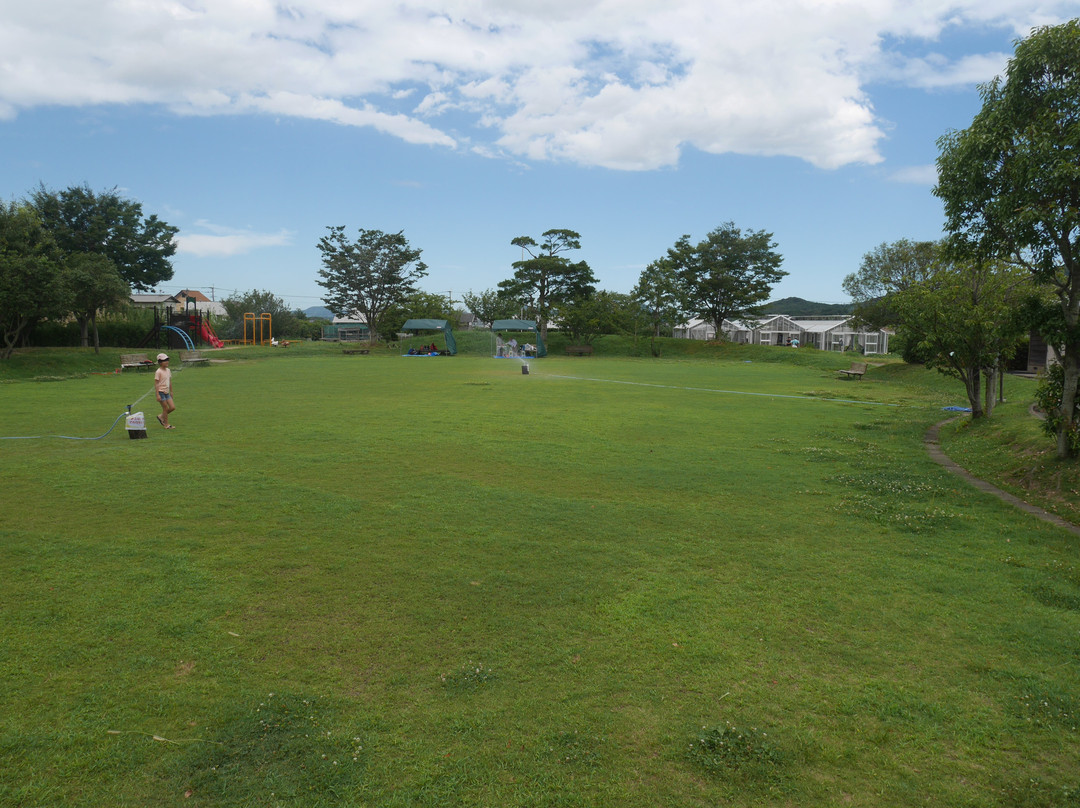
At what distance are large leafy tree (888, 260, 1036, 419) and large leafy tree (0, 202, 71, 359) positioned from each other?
114 feet

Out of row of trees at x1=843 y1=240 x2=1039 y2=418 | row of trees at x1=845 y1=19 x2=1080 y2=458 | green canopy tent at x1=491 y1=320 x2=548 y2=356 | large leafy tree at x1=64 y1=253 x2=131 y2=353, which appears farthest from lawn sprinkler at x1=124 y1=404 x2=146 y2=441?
green canopy tent at x1=491 y1=320 x2=548 y2=356

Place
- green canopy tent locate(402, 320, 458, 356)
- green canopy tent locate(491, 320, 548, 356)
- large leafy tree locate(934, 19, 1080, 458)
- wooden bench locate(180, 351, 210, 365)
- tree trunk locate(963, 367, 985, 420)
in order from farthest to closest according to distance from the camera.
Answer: green canopy tent locate(491, 320, 548, 356)
green canopy tent locate(402, 320, 458, 356)
wooden bench locate(180, 351, 210, 365)
tree trunk locate(963, 367, 985, 420)
large leafy tree locate(934, 19, 1080, 458)

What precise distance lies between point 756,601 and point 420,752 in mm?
3253

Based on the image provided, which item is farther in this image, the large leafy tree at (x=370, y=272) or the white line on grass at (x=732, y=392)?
the large leafy tree at (x=370, y=272)

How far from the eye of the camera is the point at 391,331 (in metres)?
64.1

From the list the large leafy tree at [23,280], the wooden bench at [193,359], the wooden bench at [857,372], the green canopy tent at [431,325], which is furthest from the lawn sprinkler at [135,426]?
the green canopy tent at [431,325]

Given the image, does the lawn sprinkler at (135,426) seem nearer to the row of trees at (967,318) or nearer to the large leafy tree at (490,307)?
the row of trees at (967,318)

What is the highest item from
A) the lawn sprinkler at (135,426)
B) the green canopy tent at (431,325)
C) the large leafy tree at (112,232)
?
the large leafy tree at (112,232)

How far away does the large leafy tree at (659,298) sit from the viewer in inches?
2317

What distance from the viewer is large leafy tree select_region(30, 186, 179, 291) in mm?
45969

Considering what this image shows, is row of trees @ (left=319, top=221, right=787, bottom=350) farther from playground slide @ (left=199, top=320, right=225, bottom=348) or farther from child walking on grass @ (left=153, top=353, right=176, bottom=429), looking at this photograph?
child walking on grass @ (left=153, top=353, right=176, bottom=429)

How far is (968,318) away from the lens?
15.1m

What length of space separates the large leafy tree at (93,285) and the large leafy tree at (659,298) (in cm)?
3969

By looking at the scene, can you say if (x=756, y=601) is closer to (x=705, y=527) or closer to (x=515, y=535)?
(x=705, y=527)
